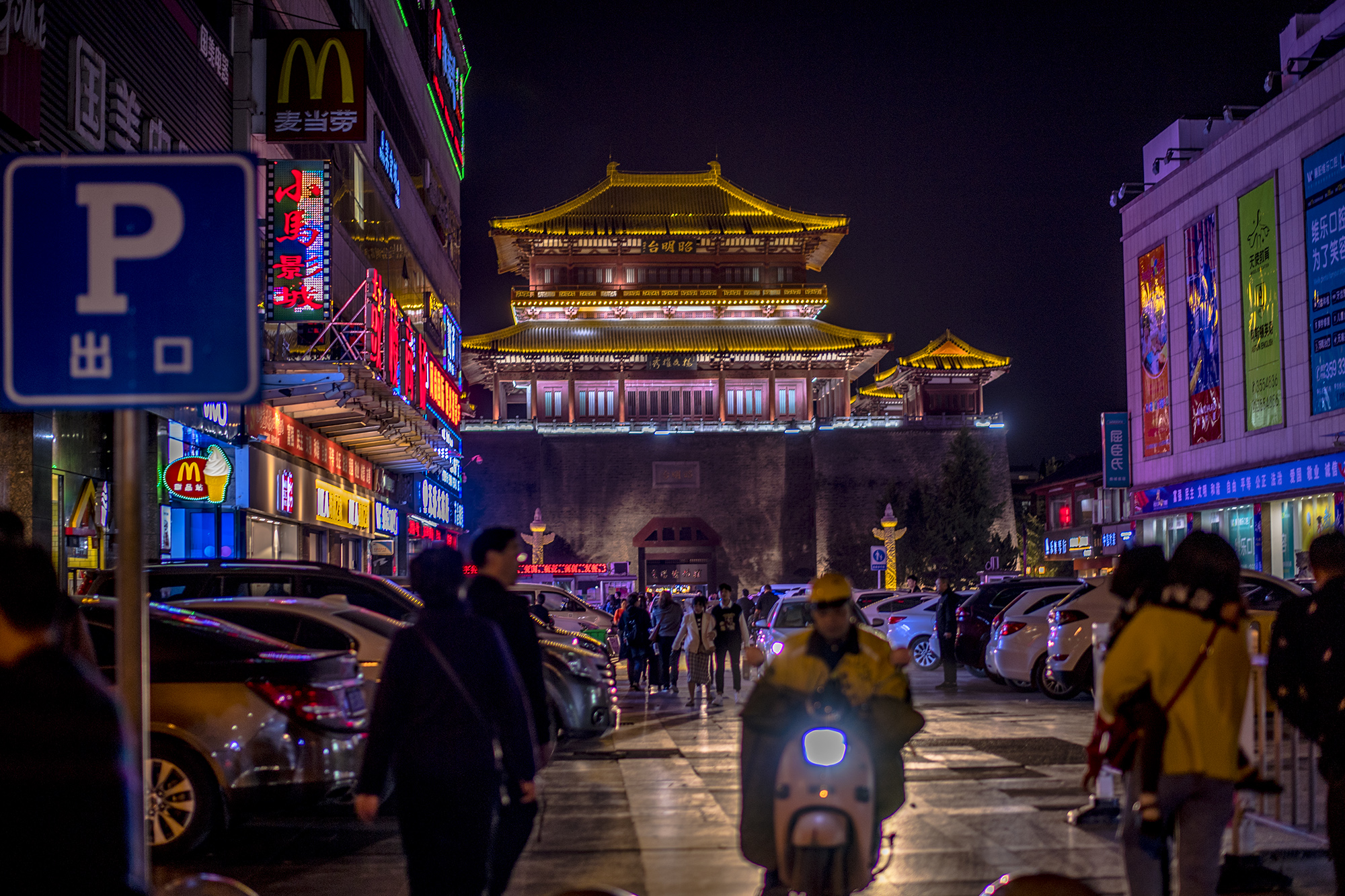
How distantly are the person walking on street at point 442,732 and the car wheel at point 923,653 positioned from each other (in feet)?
66.4

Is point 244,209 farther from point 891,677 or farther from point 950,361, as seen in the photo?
point 950,361

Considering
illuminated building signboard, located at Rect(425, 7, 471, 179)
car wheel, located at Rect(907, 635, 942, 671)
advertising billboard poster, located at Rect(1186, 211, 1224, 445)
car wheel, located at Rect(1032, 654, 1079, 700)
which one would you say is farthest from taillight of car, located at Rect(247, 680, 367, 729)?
illuminated building signboard, located at Rect(425, 7, 471, 179)

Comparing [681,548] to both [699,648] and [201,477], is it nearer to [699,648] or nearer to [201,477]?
[699,648]

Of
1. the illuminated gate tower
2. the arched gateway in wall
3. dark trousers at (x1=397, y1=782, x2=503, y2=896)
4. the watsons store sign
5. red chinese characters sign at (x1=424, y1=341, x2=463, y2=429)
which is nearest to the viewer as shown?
dark trousers at (x1=397, y1=782, x2=503, y2=896)

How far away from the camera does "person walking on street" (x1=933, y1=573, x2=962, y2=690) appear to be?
63.1 feet

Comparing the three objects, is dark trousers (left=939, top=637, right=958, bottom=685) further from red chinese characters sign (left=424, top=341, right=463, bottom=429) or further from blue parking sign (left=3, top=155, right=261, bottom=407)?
blue parking sign (left=3, top=155, right=261, bottom=407)

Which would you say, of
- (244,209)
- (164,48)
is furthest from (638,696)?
(244,209)

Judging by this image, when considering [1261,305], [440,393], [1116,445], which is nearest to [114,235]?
[440,393]

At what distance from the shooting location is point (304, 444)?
76.3 ft

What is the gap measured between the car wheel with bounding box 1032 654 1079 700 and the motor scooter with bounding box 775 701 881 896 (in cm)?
1252

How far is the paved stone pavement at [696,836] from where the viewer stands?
6449 mm

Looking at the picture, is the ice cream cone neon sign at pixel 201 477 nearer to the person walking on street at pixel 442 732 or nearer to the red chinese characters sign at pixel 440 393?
the red chinese characters sign at pixel 440 393

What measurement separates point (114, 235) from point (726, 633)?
1419cm

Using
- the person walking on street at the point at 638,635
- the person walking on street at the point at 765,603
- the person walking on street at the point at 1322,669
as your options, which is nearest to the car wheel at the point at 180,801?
the person walking on street at the point at 1322,669
